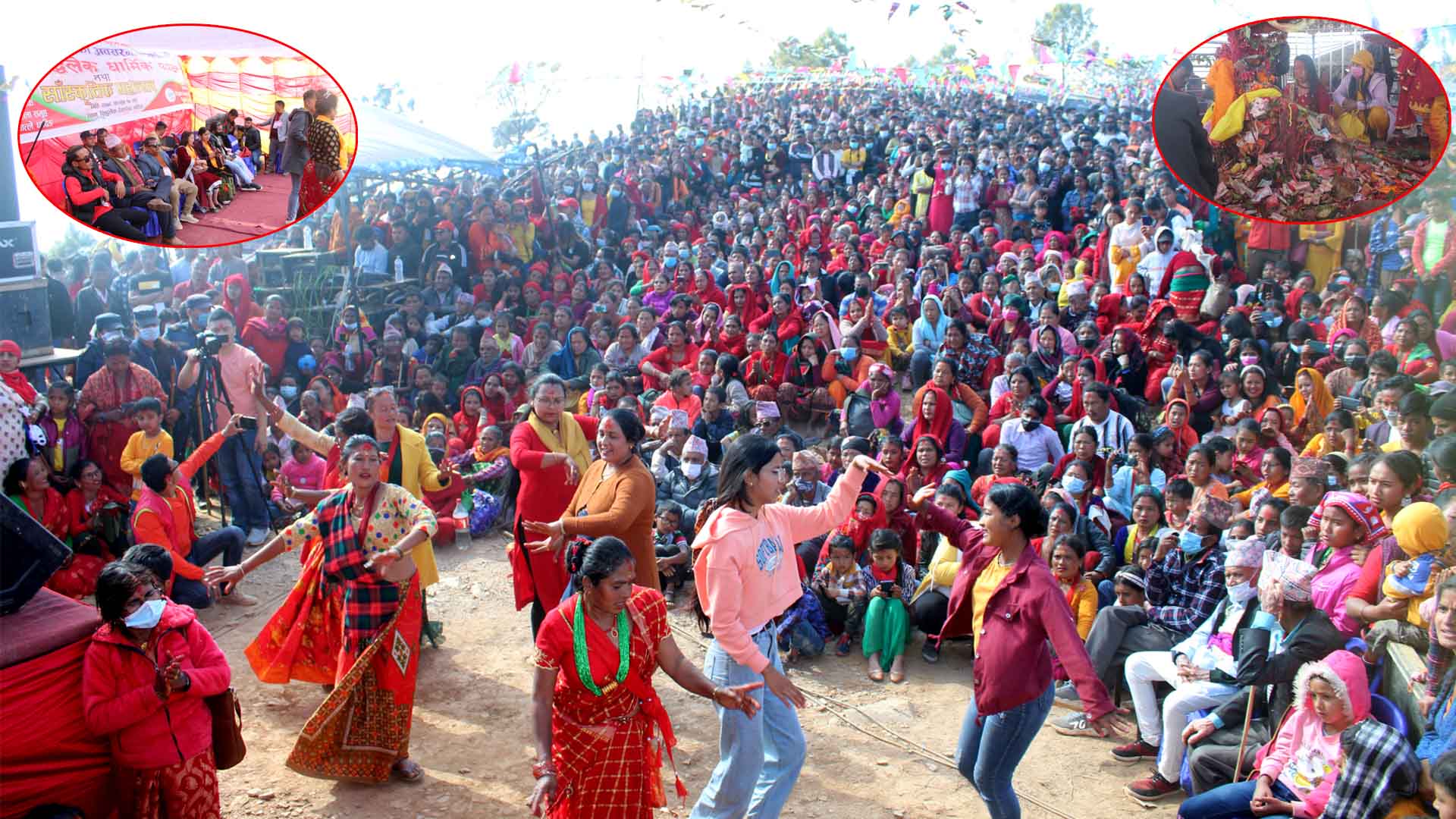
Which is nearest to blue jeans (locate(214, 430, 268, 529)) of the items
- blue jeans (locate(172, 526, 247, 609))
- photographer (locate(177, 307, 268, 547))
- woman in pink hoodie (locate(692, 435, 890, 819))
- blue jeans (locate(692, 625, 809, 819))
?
photographer (locate(177, 307, 268, 547))

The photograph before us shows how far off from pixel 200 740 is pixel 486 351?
7.45 m

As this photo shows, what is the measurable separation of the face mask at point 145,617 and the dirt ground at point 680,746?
4.47 ft

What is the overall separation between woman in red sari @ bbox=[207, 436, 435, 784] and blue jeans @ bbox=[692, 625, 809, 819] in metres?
1.53

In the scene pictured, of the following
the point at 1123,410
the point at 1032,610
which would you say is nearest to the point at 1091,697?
the point at 1032,610

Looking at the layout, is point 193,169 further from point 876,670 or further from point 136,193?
point 876,670

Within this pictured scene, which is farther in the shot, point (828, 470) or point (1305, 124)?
point (828, 470)

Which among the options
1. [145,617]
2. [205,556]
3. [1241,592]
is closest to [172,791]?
[145,617]

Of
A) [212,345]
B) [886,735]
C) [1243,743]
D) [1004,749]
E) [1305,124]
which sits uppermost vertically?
[1305,124]

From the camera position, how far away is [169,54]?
24.8 feet

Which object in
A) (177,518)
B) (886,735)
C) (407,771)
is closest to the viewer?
(407,771)

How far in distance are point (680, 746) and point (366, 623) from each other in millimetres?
1524

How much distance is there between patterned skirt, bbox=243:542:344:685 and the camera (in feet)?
16.2

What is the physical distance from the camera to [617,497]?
4625 mm

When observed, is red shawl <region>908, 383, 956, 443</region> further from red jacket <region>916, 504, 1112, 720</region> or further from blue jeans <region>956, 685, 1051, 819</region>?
blue jeans <region>956, 685, 1051, 819</region>
